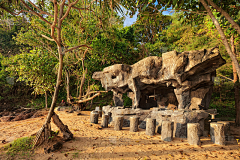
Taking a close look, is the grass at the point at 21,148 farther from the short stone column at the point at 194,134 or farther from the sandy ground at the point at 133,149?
the short stone column at the point at 194,134

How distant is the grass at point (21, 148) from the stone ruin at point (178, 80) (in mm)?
4889

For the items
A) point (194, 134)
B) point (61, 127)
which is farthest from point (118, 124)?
point (194, 134)

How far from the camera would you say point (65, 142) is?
17.4 ft

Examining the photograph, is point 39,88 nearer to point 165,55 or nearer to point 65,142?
point 65,142

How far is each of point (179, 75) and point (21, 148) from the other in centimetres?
741

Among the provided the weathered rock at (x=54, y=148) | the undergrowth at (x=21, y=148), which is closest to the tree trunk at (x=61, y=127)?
the weathered rock at (x=54, y=148)

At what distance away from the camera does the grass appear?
445 cm

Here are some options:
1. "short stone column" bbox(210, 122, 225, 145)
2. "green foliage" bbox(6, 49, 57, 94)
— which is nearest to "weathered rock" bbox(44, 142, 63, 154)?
→ "short stone column" bbox(210, 122, 225, 145)

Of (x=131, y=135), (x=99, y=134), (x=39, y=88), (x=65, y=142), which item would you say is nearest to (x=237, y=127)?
(x=131, y=135)

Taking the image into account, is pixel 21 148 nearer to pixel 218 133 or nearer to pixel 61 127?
pixel 61 127

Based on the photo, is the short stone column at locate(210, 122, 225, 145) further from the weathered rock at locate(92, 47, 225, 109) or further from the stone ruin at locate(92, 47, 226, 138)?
the weathered rock at locate(92, 47, 225, 109)

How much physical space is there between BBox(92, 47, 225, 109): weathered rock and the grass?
229 inches

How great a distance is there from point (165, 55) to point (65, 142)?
6526mm

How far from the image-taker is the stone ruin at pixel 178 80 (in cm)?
651
